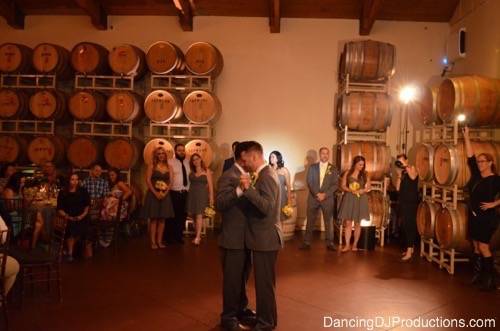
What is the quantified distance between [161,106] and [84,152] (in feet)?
5.09

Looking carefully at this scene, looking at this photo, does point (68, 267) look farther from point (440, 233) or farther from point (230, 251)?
point (440, 233)

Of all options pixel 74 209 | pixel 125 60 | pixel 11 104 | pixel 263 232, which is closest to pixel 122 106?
pixel 125 60

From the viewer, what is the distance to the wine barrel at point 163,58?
7816mm

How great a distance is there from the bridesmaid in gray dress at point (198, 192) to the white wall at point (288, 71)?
1.87m

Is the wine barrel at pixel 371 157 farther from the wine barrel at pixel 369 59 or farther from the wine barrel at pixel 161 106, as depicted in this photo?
the wine barrel at pixel 161 106

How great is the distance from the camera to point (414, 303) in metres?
4.28

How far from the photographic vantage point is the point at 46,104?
307 inches

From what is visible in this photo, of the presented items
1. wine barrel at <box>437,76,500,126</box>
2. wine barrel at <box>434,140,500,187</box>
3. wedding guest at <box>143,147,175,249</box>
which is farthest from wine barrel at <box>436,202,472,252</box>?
wedding guest at <box>143,147,175,249</box>

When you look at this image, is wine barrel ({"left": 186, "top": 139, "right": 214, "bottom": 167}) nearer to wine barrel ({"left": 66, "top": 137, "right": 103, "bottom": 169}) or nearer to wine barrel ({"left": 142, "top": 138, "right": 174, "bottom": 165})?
wine barrel ({"left": 142, "top": 138, "right": 174, "bottom": 165})

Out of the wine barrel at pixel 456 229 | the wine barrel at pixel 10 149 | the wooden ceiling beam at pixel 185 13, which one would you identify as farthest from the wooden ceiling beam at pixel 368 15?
the wine barrel at pixel 10 149

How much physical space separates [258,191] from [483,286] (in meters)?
3.09

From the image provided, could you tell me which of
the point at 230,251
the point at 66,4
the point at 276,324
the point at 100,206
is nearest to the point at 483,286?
the point at 276,324

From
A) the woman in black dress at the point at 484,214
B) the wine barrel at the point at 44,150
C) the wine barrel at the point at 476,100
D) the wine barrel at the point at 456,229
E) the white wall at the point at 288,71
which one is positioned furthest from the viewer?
the white wall at the point at 288,71

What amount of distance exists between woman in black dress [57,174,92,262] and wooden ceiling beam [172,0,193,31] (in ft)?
12.6
